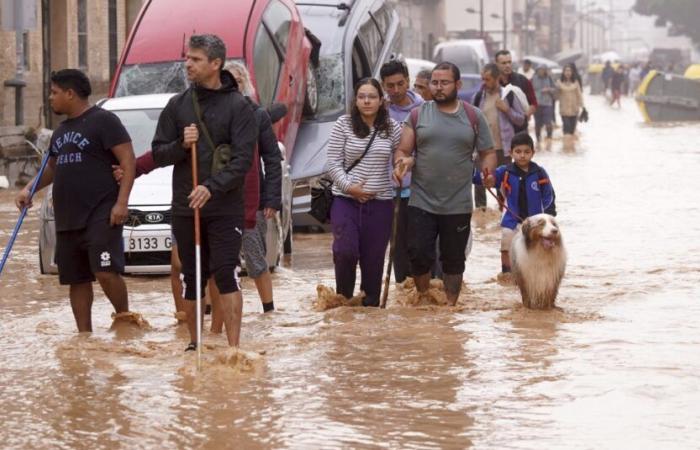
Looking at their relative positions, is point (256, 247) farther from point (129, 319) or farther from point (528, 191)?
point (528, 191)

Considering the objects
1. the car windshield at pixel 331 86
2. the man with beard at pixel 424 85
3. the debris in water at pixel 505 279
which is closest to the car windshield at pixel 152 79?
the car windshield at pixel 331 86

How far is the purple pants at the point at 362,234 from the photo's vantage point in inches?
435

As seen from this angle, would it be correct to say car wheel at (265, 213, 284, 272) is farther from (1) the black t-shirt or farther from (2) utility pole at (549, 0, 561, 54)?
(2) utility pole at (549, 0, 561, 54)

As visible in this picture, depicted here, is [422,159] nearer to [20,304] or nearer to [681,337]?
[681,337]

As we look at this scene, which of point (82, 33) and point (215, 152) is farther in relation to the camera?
point (82, 33)

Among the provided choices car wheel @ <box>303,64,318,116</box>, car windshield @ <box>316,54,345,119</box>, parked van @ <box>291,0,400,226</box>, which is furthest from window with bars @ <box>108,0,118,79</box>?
car wheel @ <box>303,64,318,116</box>

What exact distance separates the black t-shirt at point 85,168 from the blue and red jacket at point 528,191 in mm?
3552

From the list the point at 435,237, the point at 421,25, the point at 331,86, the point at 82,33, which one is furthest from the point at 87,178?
the point at 421,25

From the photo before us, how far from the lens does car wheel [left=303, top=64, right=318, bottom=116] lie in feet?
64.1

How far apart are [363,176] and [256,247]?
2.81 feet

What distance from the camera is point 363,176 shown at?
11.0m

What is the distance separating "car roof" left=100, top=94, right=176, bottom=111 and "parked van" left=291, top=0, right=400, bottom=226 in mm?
2466

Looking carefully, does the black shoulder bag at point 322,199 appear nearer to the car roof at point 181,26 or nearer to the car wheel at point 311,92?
the car roof at point 181,26

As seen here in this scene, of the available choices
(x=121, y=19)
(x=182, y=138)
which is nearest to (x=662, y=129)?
(x=121, y=19)
